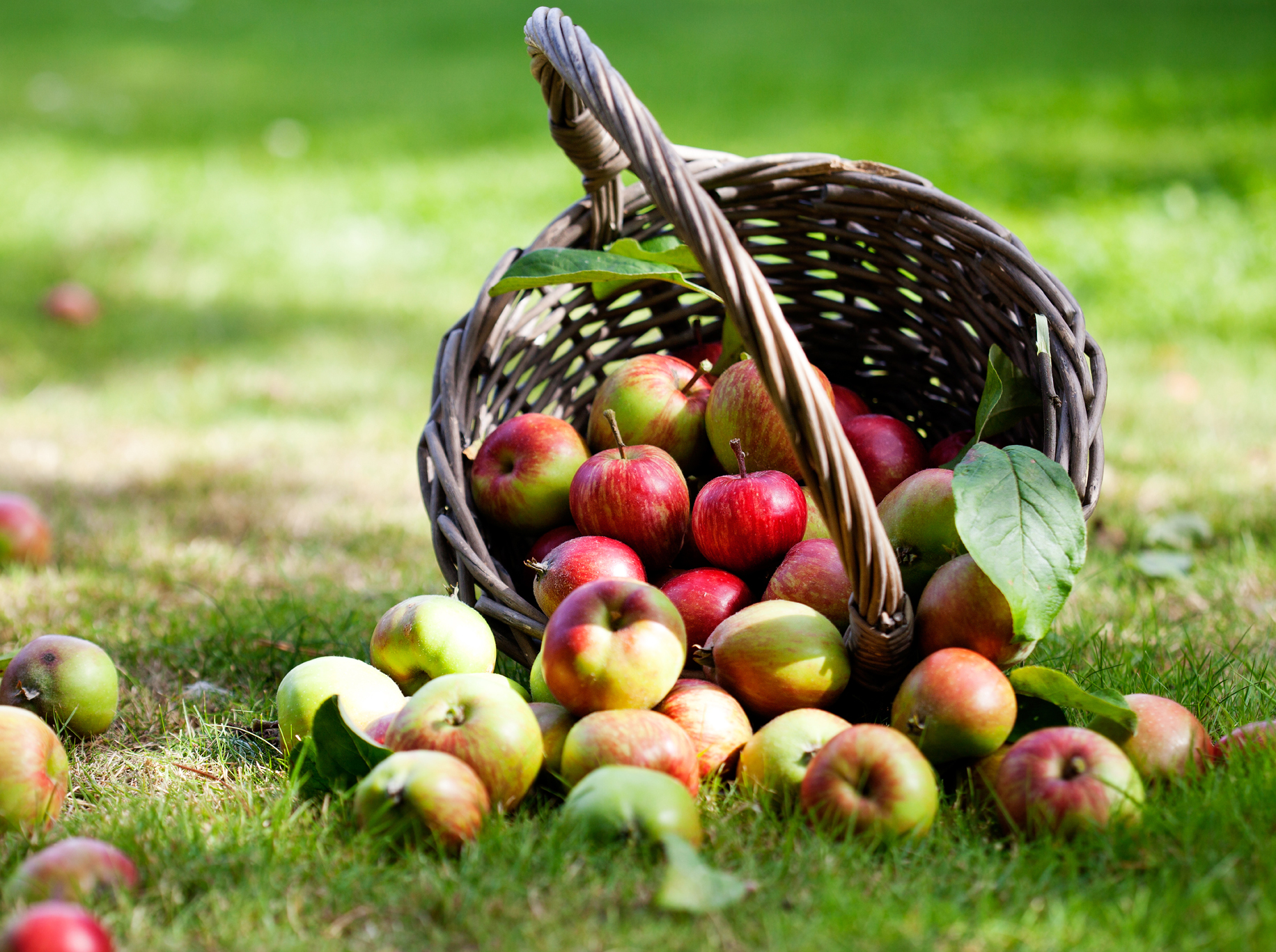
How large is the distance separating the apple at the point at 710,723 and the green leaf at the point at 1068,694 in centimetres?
38

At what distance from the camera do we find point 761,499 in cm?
171

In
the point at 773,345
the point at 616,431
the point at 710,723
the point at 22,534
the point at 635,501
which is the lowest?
the point at 22,534

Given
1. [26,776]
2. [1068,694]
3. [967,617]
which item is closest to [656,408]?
[967,617]

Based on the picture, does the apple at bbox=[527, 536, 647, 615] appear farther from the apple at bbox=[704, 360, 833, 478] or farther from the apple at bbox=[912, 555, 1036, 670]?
the apple at bbox=[912, 555, 1036, 670]

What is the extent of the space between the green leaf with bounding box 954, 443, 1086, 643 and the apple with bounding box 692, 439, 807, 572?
1.08 feet

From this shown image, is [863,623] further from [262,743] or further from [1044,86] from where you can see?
[1044,86]

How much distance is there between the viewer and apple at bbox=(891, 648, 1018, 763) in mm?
1361

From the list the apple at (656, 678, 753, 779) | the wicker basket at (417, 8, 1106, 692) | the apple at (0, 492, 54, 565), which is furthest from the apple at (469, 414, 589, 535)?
the apple at (0, 492, 54, 565)

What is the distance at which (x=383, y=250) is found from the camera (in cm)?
529

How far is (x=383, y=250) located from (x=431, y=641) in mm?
4068

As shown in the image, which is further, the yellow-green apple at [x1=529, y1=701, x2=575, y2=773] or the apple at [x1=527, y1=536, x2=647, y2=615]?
the apple at [x1=527, y1=536, x2=647, y2=615]

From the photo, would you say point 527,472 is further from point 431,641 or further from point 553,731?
point 553,731

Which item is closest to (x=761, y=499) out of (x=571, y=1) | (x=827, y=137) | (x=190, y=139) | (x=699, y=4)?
(x=827, y=137)

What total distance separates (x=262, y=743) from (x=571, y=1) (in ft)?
45.5
